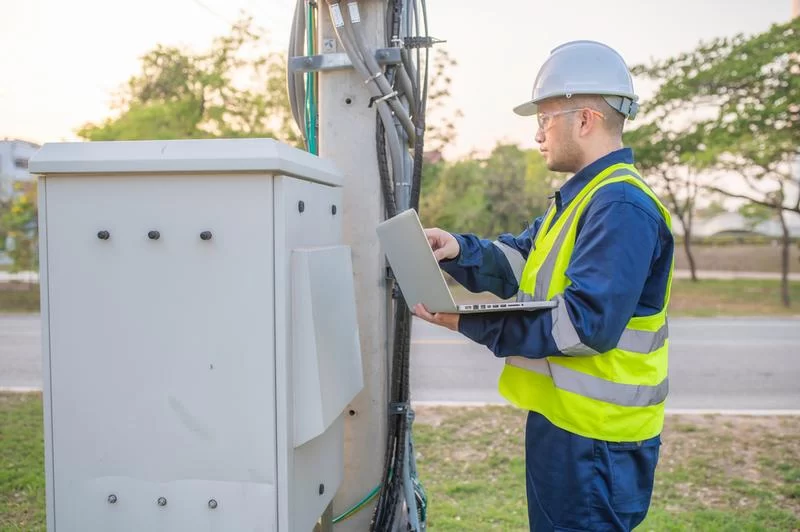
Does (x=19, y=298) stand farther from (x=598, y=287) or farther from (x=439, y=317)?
(x=598, y=287)

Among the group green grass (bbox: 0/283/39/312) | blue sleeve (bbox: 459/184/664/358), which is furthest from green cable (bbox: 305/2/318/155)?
green grass (bbox: 0/283/39/312)

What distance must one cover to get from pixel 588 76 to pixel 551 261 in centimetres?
51

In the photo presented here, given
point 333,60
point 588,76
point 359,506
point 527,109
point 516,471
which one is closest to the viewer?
point 588,76

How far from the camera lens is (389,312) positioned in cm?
250

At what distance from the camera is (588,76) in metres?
1.97

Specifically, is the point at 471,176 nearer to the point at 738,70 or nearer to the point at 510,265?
the point at 738,70

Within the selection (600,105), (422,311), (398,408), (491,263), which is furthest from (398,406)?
(600,105)

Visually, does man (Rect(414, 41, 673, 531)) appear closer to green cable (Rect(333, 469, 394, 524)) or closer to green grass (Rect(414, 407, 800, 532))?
green cable (Rect(333, 469, 394, 524))

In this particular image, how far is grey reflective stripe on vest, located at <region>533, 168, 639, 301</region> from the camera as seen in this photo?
6.43 feet

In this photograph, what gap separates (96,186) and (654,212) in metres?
1.37

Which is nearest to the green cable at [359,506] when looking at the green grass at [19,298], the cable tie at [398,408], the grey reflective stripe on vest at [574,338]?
the cable tie at [398,408]

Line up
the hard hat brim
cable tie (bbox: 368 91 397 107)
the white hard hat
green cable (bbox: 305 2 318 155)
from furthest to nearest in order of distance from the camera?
green cable (bbox: 305 2 318 155), cable tie (bbox: 368 91 397 107), the hard hat brim, the white hard hat

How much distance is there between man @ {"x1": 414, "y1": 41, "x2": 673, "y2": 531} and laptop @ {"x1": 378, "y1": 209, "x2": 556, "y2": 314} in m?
0.07

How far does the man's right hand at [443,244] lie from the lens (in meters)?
2.30
